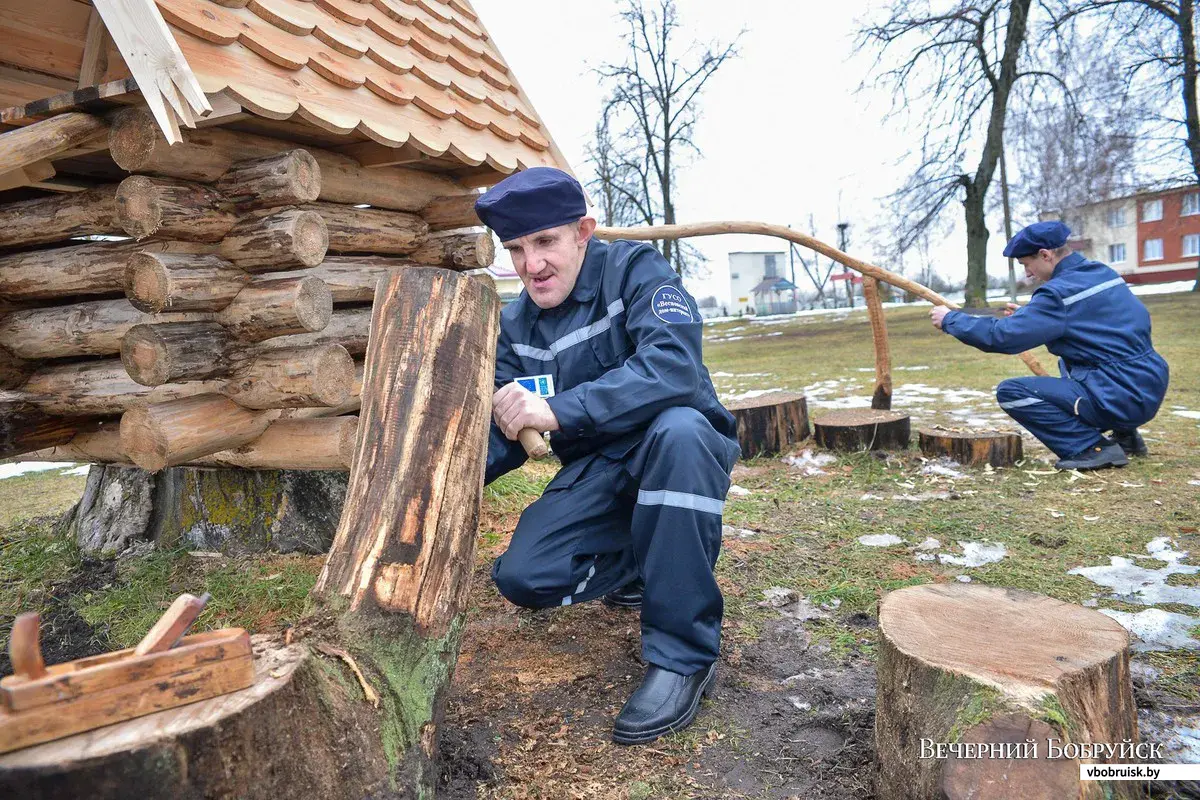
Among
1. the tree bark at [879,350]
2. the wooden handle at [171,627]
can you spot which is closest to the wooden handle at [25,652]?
the wooden handle at [171,627]

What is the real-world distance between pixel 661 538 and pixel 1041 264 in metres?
4.16

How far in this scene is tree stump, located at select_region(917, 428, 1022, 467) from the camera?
5.12 metres

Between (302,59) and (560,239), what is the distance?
1435mm

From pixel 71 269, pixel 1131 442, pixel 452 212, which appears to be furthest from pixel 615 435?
pixel 1131 442

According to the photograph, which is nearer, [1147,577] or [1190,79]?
[1147,577]

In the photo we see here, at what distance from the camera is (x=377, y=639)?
67.1 inches

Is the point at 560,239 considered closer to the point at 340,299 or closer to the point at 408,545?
the point at 408,545

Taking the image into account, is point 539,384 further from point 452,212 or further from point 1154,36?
point 1154,36

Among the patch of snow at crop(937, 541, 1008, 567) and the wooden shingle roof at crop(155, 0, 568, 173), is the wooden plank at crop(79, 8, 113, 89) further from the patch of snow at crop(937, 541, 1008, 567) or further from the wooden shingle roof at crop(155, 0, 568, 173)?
the patch of snow at crop(937, 541, 1008, 567)

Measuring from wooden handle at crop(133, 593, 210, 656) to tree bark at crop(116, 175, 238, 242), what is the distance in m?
2.10

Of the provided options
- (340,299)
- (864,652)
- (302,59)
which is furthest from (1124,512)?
(302,59)

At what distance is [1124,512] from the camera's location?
13.1 feet

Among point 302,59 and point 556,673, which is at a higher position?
point 302,59

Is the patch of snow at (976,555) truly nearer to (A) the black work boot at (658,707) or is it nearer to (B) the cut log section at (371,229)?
(A) the black work boot at (658,707)
